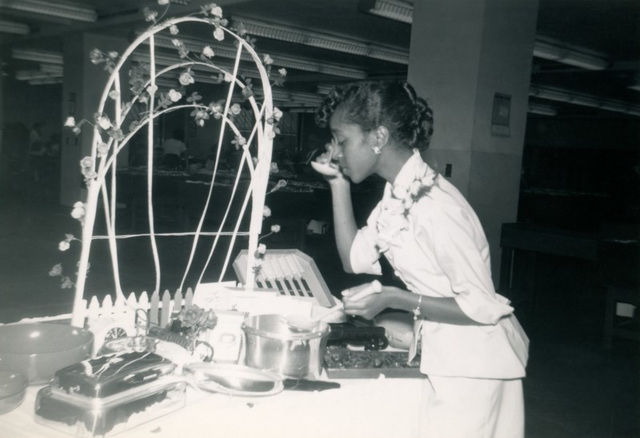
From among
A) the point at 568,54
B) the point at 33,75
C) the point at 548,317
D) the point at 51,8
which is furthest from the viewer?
the point at 33,75

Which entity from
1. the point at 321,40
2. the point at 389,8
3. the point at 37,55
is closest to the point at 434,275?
the point at 389,8

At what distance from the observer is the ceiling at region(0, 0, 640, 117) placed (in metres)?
6.38

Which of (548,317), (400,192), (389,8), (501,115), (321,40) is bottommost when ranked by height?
(548,317)

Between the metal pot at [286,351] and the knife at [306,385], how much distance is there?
0.8 inches

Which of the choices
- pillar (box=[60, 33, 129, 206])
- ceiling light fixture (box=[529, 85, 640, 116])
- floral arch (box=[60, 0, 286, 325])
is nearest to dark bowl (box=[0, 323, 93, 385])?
floral arch (box=[60, 0, 286, 325])

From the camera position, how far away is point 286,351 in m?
1.32

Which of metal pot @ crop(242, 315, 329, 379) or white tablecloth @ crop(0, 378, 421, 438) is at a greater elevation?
metal pot @ crop(242, 315, 329, 379)

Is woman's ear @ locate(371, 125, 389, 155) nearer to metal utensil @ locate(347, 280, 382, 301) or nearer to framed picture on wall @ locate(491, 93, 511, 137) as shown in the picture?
metal utensil @ locate(347, 280, 382, 301)

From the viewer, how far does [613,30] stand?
6746mm

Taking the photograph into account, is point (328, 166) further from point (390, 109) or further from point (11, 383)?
point (11, 383)

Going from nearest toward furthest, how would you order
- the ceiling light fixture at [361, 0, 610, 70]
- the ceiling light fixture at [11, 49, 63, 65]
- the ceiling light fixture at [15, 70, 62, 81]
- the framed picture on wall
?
the framed picture on wall → the ceiling light fixture at [361, 0, 610, 70] → the ceiling light fixture at [11, 49, 63, 65] → the ceiling light fixture at [15, 70, 62, 81]

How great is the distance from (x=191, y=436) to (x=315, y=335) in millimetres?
359

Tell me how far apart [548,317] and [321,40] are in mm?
4946

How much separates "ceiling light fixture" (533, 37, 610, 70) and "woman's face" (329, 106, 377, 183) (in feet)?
20.3
